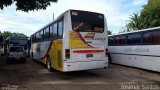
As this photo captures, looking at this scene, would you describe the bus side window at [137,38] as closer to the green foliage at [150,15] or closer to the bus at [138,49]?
the bus at [138,49]

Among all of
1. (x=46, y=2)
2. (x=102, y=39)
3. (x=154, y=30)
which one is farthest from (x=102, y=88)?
(x=46, y=2)

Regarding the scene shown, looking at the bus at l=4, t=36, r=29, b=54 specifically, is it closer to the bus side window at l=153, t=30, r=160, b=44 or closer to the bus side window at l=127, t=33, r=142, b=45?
the bus side window at l=127, t=33, r=142, b=45

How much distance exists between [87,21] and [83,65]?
7.44 feet

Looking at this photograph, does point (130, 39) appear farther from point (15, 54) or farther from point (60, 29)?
point (15, 54)

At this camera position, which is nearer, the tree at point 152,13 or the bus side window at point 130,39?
the bus side window at point 130,39

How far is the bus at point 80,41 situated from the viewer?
1228 cm

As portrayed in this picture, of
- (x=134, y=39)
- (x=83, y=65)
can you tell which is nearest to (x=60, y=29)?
(x=83, y=65)

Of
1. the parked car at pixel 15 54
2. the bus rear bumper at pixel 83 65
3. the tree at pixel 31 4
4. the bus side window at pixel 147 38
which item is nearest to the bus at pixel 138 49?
the bus side window at pixel 147 38

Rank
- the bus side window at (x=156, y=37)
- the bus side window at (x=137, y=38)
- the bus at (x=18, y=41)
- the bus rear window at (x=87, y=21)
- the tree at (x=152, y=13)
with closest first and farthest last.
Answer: the bus rear window at (x=87, y=21)
the bus side window at (x=156, y=37)
the bus side window at (x=137, y=38)
the bus at (x=18, y=41)
the tree at (x=152, y=13)

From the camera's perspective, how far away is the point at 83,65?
1252 cm

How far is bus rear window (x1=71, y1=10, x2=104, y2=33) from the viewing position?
12.6 metres

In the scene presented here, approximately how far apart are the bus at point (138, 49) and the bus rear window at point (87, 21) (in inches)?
137

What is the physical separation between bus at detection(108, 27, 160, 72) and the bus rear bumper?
3.36 meters

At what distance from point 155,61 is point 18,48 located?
45.0 ft
